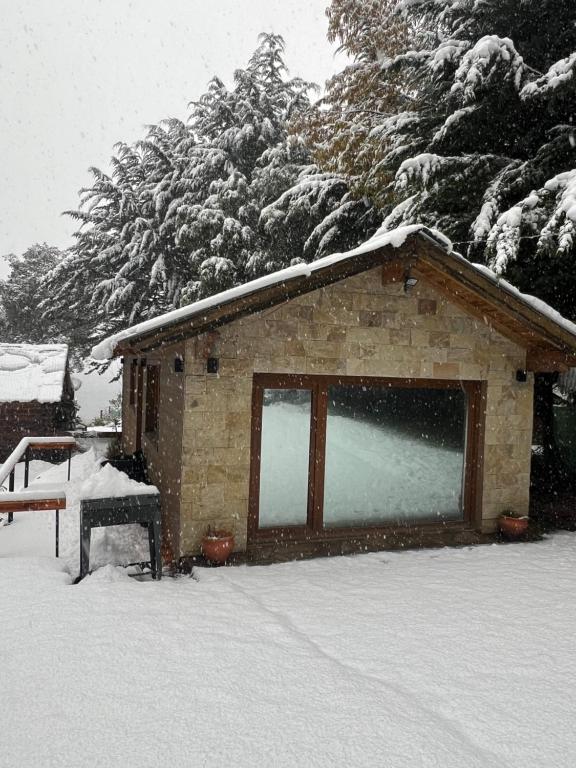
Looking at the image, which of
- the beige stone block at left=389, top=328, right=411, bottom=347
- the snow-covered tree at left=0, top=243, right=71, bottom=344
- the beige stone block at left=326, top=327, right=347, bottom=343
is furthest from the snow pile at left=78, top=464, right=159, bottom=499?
the snow-covered tree at left=0, top=243, right=71, bottom=344

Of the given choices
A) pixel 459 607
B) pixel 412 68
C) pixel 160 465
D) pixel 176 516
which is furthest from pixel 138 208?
pixel 459 607

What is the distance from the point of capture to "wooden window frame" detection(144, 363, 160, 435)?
9.28 meters

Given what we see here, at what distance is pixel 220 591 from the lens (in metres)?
5.61

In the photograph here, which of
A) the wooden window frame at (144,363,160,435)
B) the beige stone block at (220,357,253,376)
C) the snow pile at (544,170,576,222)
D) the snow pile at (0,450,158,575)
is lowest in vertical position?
the snow pile at (0,450,158,575)

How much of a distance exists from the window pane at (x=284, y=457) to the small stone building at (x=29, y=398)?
934cm

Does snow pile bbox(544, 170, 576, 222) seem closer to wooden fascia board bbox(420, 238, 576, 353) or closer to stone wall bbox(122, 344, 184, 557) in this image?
wooden fascia board bbox(420, 238, 576, 353)

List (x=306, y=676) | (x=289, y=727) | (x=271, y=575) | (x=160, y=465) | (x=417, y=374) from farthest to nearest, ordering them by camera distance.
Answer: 1. (x=160, y=465)
2. (x=417, y=374)
3. (x=271, y=575)
4. (x=306, y=676)
5. (x=289, y=727)

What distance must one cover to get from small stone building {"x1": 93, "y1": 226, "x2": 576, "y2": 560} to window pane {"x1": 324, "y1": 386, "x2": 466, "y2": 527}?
0.02 metres

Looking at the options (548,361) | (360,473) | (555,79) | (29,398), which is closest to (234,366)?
(360,473)

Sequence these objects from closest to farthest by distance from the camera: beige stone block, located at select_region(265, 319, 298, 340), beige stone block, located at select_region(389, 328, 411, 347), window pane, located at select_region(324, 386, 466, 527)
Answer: beige stone block, located at select_region(265, 319, 298, 340), beige stone block, located at select_region(389, 328, 411, 347), window pane, located at select_region(324, 386, 466, 527)

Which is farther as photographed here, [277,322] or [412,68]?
[412,68]

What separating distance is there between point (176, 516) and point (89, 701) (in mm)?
2965

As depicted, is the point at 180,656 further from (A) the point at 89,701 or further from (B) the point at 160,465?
(B) the point at 160,465

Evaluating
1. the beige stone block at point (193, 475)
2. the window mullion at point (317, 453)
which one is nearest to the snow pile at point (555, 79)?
the window mullion at point (317, 453)
